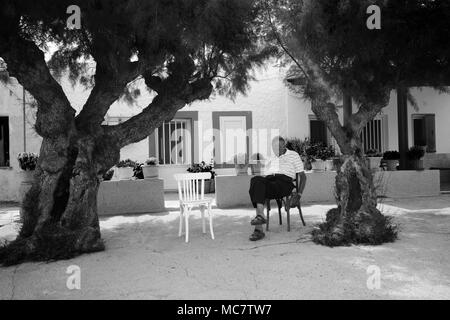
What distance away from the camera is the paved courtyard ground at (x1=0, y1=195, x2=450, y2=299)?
12.5 ft

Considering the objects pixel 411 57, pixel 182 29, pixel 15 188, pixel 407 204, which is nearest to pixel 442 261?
pixel 411 57

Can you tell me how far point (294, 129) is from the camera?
38.4 feet

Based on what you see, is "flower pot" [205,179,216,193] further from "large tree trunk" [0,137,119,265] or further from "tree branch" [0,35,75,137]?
"tree branch" [0,35,75,137]

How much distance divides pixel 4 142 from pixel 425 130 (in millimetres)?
12347

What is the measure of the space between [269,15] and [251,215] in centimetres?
370

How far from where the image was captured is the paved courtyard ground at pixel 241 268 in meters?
3.80

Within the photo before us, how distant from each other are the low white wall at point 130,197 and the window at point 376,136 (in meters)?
6.57

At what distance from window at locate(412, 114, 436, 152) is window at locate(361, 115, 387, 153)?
46.6 inches

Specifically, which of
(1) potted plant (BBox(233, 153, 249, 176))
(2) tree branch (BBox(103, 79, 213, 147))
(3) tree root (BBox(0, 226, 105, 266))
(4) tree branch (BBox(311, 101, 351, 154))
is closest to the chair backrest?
(2) tree branch (BBox(103, 79, 213, 147))

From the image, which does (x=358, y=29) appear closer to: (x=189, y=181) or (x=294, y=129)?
(x=189, y=181)

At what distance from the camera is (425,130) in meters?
13.1

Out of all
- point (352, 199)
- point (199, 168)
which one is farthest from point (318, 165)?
point (352, 199)

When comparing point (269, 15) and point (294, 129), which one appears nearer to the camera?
point (269, 15)
